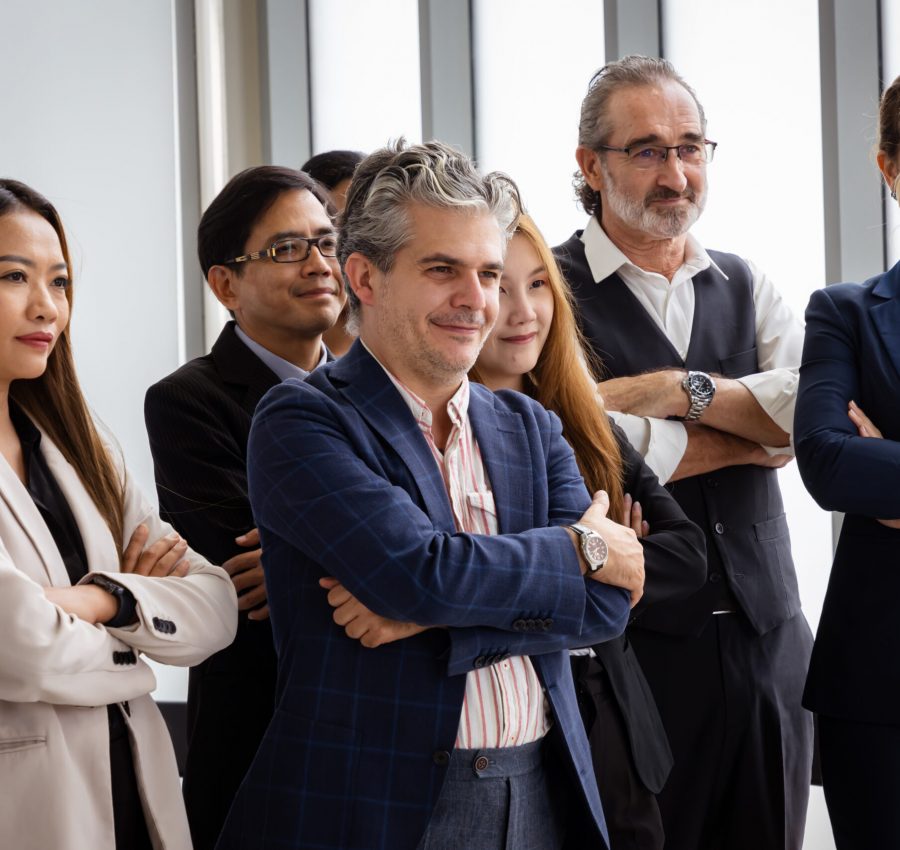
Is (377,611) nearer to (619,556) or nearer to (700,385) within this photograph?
(619,556)

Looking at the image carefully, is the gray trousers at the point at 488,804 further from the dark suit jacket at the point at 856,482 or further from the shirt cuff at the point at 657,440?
→ the shirt cuff at the point at 657,440

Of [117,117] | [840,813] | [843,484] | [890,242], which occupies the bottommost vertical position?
[840,813]

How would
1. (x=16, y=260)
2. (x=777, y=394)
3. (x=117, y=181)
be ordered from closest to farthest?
(x=16, y=260)
(x=777, y=394)
(x=117, y=181)

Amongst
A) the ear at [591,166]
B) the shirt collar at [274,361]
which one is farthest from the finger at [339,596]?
the ear at [591,166]

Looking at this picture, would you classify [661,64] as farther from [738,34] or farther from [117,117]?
[117,117]

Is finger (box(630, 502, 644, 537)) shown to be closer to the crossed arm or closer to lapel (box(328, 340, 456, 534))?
the crossed arm

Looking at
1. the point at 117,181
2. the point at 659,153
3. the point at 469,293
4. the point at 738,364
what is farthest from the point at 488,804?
the point at 117,181

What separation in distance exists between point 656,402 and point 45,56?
3474 mm

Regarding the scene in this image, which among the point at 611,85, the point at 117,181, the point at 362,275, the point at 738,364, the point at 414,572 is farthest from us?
the point at 117,181

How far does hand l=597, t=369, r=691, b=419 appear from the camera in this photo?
2.54m

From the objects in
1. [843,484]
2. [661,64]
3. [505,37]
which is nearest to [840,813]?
[843,484]

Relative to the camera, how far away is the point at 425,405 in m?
1.92

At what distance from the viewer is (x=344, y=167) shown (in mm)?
3162

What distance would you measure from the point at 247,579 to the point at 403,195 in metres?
0.83
